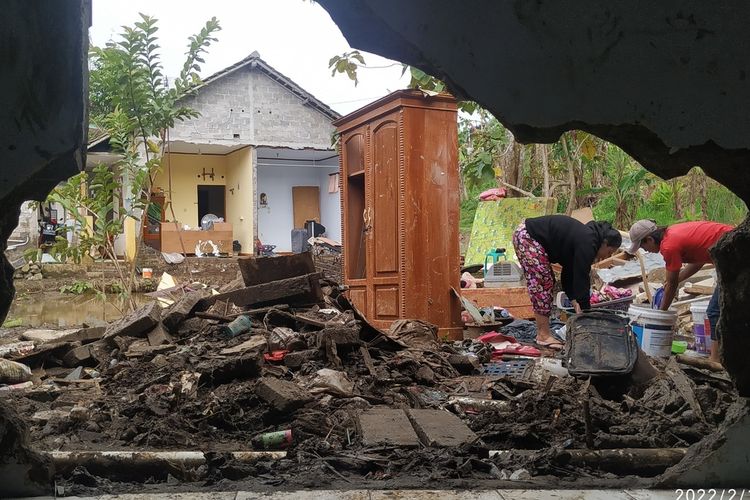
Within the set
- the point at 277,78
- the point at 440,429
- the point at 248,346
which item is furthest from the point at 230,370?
the point at 277,78

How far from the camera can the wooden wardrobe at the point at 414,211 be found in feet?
25.3

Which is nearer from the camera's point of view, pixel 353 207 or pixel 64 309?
pixel 353 207

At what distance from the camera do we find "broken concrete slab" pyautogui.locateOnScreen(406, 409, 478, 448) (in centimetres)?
346

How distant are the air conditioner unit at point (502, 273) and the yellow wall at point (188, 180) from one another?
599 inches

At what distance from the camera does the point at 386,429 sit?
12.1 feet

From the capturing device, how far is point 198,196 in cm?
2350

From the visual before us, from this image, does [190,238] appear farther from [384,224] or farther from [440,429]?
[440,429]

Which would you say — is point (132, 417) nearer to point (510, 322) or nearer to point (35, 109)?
point (35, 109)

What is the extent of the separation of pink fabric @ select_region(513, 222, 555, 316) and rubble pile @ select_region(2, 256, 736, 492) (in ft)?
3.13

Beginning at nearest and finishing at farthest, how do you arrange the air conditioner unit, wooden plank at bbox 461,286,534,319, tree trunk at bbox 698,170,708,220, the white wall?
wooden plank at bbox 461,286,534,319, the air conditioner unit, tree trunk at bbox 698,170,708,220, the white wall

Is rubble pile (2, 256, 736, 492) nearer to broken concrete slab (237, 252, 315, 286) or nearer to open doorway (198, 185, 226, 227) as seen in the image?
broken concrete slab (237, 252, 315, 286)

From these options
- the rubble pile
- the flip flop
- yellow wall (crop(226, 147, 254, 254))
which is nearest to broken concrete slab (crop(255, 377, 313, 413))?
the rubble pile

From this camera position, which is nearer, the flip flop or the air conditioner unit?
the flip flop

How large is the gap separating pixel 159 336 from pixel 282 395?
2689mm
